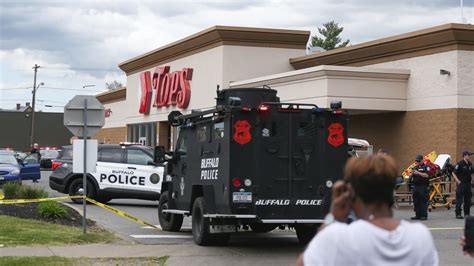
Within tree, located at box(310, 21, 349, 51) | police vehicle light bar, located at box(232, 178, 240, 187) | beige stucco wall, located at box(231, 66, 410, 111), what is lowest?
police vehicle light bar, located at box(232, 178, 240, 187)

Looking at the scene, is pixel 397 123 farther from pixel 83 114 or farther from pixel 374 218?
pixel 374 218

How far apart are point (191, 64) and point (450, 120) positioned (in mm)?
16830

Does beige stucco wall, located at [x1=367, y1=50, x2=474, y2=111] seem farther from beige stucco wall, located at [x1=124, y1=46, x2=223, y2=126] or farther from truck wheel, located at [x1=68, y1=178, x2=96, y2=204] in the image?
truck wheel, located at [x1=68, y1=178, x2=96, y2=204]

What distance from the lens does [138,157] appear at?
23031 millimetres

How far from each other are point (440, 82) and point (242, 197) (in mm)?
14767

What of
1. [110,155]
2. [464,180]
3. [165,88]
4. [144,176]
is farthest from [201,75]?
[464,180]

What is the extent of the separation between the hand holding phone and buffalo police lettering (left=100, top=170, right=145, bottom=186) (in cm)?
1934

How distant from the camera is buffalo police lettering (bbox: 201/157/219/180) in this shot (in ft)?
43.3

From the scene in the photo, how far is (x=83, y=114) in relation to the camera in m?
15.5

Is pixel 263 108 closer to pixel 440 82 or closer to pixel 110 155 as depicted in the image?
pixel 110 155

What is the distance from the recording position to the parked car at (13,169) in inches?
1170

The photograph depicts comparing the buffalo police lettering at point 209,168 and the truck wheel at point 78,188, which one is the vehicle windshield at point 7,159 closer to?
the truck wheel at point 78,188

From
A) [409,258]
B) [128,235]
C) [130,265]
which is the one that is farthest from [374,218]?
[128,235]

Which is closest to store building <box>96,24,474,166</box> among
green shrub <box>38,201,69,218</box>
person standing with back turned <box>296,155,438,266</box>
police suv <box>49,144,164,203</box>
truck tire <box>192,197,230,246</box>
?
police suv <box>49,144,164,203</box>
